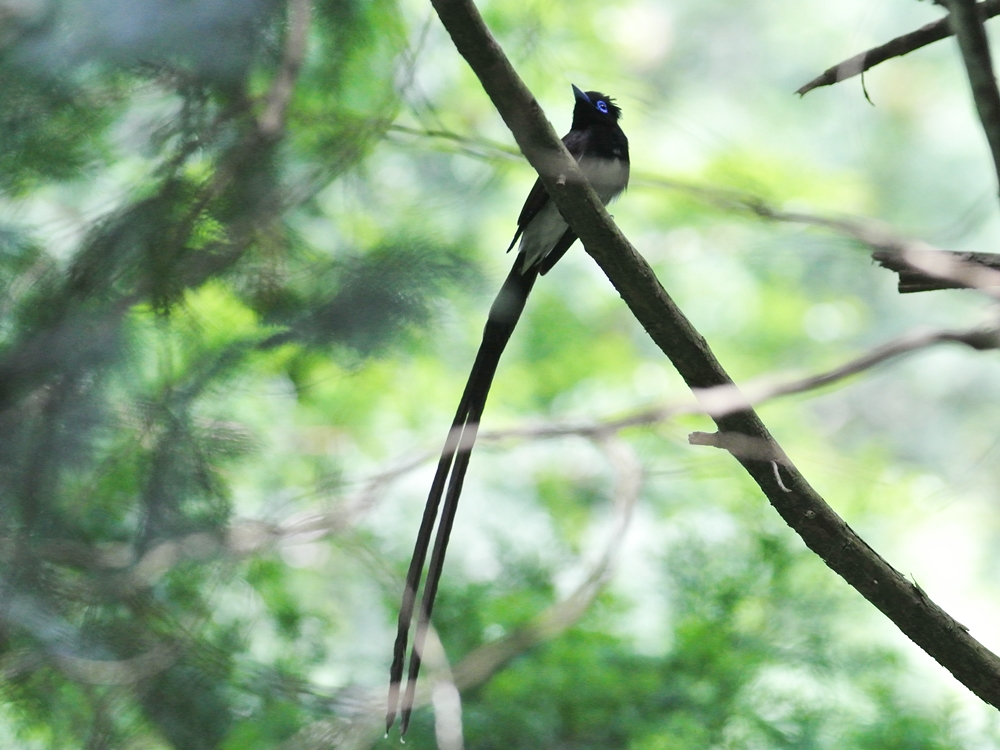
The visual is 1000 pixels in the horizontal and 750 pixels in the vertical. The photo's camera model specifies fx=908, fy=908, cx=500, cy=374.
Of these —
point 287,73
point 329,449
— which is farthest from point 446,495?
point 329,449

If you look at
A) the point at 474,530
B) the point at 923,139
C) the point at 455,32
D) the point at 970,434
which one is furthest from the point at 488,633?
the point at 923,139

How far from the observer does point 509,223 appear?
343 centimetres

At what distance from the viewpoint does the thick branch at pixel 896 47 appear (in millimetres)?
1057

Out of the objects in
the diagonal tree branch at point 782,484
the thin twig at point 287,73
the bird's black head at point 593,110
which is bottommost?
the diagonal tree branch at point 782,484

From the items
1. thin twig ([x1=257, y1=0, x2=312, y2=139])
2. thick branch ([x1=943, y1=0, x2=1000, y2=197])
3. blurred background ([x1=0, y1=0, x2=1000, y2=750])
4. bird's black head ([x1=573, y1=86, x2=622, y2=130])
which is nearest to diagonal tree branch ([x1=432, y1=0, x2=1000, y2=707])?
blurred background ([x1=0, y1=0, x2=1000, y2=750])

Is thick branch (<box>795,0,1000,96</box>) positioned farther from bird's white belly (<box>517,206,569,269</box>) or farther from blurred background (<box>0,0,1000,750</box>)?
bird's white belly (<box>517,206,569,269</box>)

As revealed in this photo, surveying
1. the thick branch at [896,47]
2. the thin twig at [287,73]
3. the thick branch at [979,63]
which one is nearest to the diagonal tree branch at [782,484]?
the thick branch at [896,47]

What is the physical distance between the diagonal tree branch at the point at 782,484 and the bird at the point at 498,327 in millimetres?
432

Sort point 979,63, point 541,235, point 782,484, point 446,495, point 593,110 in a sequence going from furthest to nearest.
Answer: point 593,110 < point 541,235 < point 446,495 < point 782,484 < point 979,63

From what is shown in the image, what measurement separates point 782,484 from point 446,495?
566mm

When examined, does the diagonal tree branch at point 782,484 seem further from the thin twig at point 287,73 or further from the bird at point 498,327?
the thin twig at point 287,73

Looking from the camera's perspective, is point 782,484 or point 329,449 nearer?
point 782,484

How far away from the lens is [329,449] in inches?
105

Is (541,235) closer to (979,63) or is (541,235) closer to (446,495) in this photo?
(446,495)
